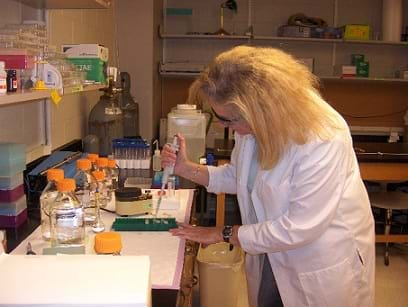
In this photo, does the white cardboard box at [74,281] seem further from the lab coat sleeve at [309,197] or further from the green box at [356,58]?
the green box at [356,58]

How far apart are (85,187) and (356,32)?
12.8 feet

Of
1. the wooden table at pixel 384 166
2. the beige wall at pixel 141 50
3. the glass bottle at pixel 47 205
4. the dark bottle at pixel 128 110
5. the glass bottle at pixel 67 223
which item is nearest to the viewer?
the glass bottle at pixel 67 223

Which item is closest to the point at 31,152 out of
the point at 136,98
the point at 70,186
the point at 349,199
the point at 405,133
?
Result: the point at 70,186

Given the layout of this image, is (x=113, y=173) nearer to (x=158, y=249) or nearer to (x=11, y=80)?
(x=158, y=249)

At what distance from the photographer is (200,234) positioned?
163 centimetres

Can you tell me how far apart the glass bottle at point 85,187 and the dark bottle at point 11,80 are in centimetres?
49

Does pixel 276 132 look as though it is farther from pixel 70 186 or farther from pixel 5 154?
pixel 5 154

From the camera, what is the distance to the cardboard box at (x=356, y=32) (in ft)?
16.6

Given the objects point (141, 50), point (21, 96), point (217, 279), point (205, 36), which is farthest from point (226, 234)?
point (205, 36)

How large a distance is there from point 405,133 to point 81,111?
3653mm

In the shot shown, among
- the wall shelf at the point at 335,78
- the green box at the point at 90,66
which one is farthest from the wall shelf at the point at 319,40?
the green box at the point at 90,66

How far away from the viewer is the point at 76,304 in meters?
0.83

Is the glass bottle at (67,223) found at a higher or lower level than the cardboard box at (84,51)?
lower

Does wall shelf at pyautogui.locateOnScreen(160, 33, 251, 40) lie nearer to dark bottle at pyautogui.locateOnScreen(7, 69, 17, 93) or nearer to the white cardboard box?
dark bottle at pyautogui.locateOnScreen(7, 69, 17, 93)
